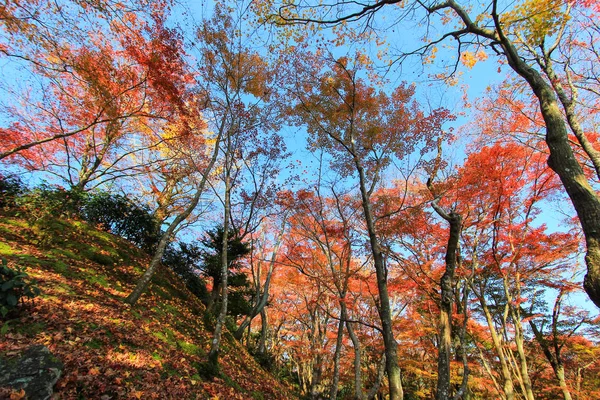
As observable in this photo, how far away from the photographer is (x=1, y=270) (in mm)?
4121

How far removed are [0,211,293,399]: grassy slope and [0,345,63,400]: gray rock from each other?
0.24m

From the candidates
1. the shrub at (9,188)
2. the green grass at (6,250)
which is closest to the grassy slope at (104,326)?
the green grass at (6,250)

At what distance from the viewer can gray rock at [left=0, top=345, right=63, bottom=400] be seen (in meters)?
3.03

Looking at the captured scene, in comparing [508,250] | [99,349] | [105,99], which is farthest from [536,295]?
[105,99]

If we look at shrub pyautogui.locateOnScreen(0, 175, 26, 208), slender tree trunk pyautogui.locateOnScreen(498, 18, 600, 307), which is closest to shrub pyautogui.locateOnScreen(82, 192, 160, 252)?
shrub pyautogui.locateOnScreen(0, 175, 26, 208)

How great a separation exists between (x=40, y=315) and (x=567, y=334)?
70.7 ft

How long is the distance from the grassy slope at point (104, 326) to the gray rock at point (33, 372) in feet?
0.80

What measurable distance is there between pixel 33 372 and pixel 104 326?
2251mm

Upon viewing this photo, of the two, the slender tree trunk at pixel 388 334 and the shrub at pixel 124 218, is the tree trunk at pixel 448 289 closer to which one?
the slender tree trunk at pixel 388 334

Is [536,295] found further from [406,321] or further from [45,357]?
[45,357]

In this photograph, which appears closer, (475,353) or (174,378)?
(174,378)

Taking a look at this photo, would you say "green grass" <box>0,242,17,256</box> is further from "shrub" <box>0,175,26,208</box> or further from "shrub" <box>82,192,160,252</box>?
"shrub" <box>82,192,160,252</box>

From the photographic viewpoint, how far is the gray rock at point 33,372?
3.03 metres

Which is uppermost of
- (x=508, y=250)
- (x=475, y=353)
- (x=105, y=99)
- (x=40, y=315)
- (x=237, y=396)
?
(x=105, y=99)
